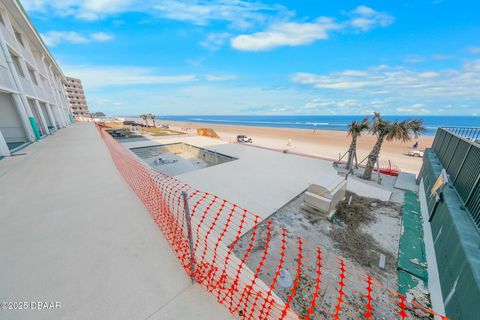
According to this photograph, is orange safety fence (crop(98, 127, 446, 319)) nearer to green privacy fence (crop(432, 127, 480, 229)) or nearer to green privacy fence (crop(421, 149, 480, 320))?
green privacy fence (crop(421, 149, 480, 320))

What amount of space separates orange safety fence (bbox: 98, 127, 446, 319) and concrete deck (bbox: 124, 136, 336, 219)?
151 centimetres

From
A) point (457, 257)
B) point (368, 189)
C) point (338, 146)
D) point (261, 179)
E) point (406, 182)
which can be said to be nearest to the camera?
point (457, 257)

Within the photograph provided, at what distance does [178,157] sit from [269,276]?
15.4m

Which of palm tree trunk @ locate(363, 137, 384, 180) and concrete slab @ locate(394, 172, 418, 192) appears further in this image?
palm tree trunk @ locate(363, 137, 384, 180)

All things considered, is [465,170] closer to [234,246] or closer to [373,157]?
[373,157]

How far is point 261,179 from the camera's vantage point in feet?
30.8

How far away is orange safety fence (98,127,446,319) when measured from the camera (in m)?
2.61

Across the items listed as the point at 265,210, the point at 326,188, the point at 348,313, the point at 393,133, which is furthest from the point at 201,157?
the point at 348,313

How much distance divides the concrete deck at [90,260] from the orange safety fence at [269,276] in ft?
0.85

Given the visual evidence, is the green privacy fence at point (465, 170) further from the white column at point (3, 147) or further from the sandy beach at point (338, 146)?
the white column at point (3, 147)

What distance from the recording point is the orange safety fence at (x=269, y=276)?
2.61 m

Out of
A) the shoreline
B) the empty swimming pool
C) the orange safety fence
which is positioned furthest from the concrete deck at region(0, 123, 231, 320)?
the shoreline

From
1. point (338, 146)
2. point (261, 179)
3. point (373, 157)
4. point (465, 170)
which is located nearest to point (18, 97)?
point (261, 179)

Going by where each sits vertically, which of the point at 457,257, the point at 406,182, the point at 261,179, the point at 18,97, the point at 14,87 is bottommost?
the point at 406,182
